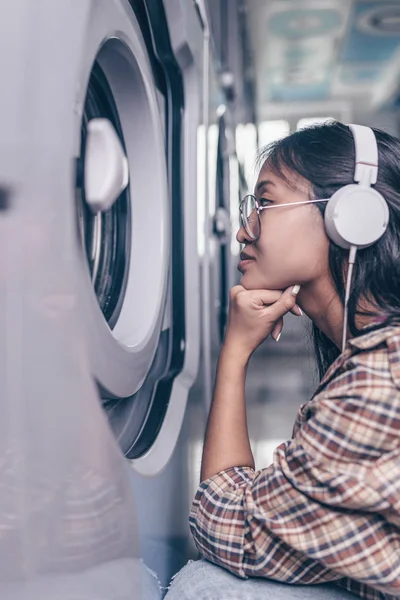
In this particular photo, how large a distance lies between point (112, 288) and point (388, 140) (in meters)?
0.44

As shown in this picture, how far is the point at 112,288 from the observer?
105 cm

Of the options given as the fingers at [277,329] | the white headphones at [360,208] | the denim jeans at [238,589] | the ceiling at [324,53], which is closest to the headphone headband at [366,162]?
the white headphones at [360,208]

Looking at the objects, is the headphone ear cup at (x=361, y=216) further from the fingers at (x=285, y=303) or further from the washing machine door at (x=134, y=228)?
the washing machine door at (x=134, y=228)

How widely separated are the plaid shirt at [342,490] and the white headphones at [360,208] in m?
0.14

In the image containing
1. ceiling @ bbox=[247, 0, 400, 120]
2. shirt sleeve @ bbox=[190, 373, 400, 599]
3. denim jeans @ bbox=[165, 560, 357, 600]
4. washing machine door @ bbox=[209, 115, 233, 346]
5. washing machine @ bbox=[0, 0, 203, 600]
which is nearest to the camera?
washing machine @ bbox=[0, 0, 203, 600]

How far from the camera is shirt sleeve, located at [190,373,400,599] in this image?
734 millimetres

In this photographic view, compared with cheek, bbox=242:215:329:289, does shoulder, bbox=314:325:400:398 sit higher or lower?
lower

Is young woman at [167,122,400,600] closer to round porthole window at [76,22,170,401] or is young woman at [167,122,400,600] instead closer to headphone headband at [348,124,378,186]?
headphone headband at [348,124,378,186]

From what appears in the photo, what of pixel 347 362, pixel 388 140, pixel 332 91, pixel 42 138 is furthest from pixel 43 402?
pixel 332 91

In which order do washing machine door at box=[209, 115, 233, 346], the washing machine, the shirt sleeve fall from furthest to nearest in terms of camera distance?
washing machine door at box=[209, 115, 233, 346]
the shirt sleeve
the washing machine

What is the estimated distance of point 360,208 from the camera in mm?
878

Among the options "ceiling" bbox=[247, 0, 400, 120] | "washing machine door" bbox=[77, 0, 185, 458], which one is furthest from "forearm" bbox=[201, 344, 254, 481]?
"ceiling" bbox=[247, 0, 400, 120]

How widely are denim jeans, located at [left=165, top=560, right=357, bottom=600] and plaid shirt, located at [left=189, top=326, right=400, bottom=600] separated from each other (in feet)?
0.10

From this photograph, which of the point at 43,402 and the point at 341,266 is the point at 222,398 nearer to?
the point at 341,266
